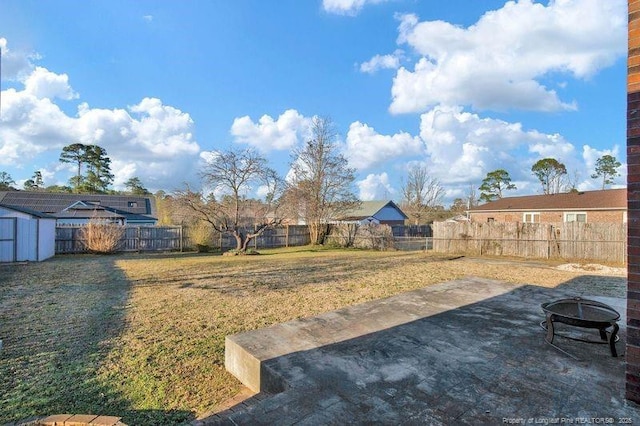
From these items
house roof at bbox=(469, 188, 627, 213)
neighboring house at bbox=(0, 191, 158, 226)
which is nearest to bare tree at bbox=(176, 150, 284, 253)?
neighboring house at bbox=(0, 191, 158, 226)

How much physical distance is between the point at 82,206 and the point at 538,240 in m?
29.8

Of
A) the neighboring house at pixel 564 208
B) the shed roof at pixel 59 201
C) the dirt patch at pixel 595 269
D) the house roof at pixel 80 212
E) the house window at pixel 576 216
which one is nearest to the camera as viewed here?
the dirt patch at pixel 595 269

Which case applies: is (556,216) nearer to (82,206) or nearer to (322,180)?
(322,180)

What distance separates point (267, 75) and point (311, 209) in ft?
30.9

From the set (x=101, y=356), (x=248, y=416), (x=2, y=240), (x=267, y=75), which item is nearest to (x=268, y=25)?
(x=267, y=75)

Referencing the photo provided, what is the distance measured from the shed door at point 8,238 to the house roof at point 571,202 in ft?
87.0

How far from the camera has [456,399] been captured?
2.17 metres

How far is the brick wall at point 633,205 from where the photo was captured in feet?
6.82

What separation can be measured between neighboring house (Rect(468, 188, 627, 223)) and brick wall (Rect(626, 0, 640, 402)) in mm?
18781

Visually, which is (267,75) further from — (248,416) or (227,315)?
(248,416)

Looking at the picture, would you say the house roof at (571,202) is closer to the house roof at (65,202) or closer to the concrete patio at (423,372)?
the concrete patio at (423,372)

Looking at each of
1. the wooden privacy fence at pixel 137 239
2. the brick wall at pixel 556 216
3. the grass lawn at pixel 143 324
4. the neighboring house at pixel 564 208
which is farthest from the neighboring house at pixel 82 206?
the neighboring house at pixel 564 208

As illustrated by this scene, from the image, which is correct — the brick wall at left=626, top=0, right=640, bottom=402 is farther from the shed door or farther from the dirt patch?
the shed door

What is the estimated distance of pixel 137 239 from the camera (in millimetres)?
15609
